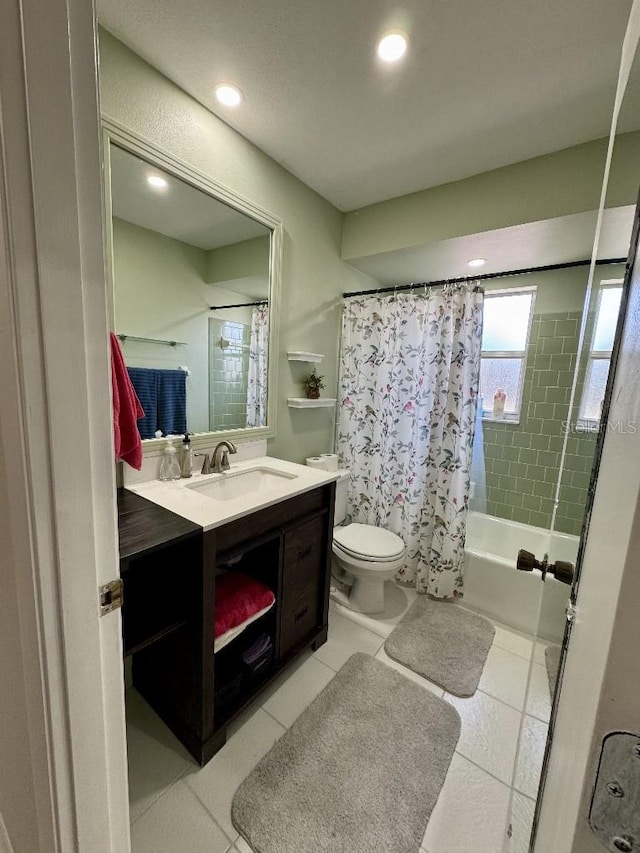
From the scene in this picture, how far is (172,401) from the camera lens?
1.54 metres

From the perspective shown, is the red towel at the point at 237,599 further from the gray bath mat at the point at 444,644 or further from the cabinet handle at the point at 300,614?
the gray bath mat at the point at 444,644

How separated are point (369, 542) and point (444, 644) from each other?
25.1 inches

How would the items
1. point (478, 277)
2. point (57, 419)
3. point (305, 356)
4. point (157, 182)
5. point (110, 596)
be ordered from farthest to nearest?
point (305, 356)
point (478, 277)
point (157, 182)
point (110, 596)
point (57, 419)

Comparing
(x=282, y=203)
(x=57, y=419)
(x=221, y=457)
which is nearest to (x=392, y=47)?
(x=282, y=203)

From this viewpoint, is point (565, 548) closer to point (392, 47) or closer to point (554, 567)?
point (554, 567)

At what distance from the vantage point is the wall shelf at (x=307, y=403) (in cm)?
208

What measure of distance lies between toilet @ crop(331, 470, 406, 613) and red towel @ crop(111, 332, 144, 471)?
1167 millimetres

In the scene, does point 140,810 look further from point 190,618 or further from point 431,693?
point 431,693

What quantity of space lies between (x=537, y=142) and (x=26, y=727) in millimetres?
2640

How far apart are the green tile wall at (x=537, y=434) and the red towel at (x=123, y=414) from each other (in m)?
2.40

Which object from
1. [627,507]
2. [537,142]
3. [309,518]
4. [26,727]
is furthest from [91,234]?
[537,142]

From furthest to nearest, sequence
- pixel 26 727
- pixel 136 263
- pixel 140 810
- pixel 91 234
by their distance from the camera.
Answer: pixel 136 263, pixel 140 810, pixel 26 727, pixel 91 234

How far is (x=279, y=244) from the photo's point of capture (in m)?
1.84

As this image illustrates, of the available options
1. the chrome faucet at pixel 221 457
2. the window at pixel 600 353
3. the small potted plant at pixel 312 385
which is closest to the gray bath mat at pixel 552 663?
the window at pixel 600 353
